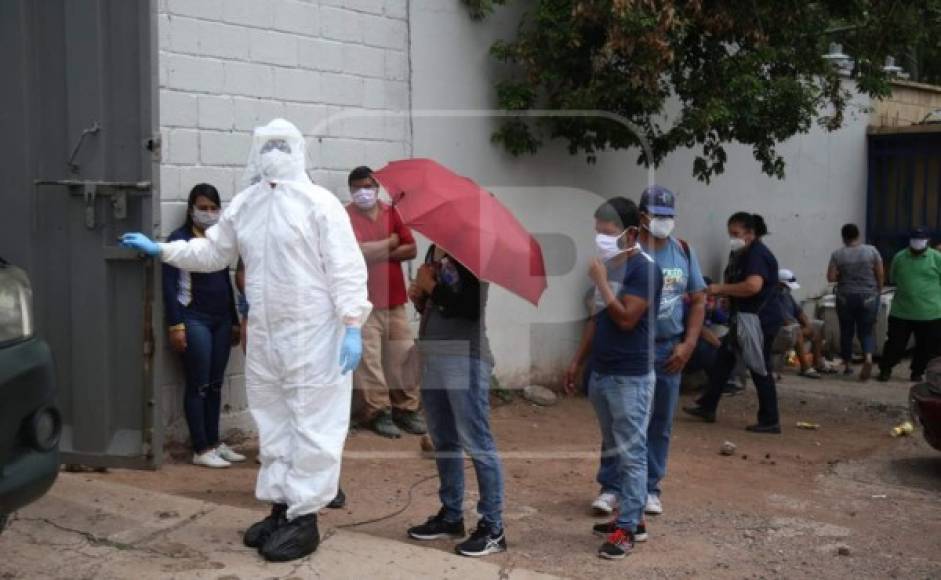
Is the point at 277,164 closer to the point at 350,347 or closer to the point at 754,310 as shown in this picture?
the point at 350,347

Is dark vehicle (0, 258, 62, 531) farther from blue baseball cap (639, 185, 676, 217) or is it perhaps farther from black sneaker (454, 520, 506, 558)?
blue baseball cap (639, 185, 676, 217)

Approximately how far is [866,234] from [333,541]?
1194cm

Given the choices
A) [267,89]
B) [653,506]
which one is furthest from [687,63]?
[653,506]

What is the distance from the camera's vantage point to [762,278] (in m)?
8.34

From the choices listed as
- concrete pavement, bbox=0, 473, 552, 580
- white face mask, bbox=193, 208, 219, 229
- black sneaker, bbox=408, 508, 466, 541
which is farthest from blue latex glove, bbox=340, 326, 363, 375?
white face mask, bbox=193, 208, 219, 229

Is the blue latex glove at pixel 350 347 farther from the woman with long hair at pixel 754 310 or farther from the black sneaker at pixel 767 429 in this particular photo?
the black sneaker at pixel 767 429

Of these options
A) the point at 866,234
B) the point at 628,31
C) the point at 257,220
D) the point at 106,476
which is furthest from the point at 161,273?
the point at 866,234

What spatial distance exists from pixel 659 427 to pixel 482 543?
131cm

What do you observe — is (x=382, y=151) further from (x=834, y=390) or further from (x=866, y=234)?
(x=866, y=234)

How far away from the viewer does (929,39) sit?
988 cm

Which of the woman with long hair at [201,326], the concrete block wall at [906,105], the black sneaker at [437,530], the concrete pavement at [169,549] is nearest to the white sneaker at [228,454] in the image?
the woman with long hair at [201,326]

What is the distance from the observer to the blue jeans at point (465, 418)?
492cm

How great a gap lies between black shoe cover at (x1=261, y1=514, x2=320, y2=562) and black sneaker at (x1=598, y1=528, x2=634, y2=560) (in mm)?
1426

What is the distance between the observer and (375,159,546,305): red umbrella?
4.64 metres
